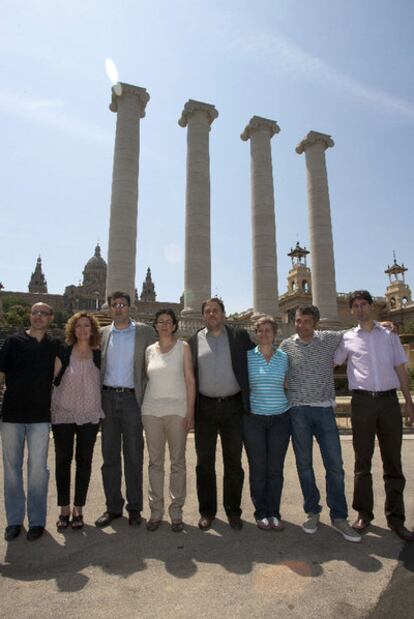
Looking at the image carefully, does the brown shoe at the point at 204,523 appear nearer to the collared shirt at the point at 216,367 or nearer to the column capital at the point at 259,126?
the collared shirt at the point at 216,367

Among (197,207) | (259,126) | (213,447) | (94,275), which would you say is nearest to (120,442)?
(213,447)

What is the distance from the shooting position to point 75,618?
3039mm

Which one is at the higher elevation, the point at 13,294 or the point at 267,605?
the point at 13,294

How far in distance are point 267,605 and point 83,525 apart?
267 centimetres

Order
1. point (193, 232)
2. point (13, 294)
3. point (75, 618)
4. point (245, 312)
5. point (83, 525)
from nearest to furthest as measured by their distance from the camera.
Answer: point (75, 618) → point (83, 525) → point (193, 232) → point (245, 312) → point (13, 294)

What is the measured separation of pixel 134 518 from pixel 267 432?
204 cm

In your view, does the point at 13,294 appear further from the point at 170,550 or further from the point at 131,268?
the point at 170,550

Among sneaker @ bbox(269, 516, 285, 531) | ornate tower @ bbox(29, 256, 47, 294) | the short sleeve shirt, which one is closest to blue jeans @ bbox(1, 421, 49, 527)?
the short sleeve shirt

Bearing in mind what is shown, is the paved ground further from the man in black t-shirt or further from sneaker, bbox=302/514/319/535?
the man in black t-shirt

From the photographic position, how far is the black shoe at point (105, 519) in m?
4.95

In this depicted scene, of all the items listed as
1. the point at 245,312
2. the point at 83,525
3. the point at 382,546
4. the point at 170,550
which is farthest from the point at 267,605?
the point at 245,312

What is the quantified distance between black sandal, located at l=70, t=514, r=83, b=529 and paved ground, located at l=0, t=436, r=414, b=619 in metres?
0.09

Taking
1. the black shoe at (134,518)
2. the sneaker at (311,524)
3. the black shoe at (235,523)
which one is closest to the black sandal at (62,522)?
the black shoe at (134,518)

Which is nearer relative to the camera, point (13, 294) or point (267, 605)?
point (267, 605)
